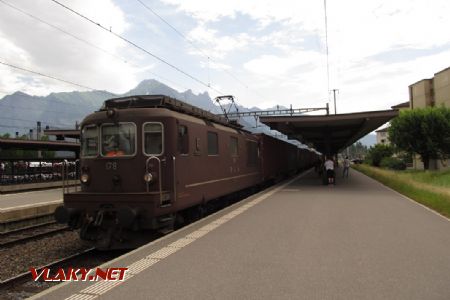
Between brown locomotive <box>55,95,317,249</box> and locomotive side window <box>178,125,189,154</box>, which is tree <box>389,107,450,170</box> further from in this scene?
locomotive side window <box>178,125,189,154</box>

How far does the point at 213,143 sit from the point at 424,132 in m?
36.8

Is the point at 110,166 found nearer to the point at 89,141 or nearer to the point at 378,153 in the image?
the point at 89,141

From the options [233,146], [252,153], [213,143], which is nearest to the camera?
[213,143]

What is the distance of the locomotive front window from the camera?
8.85 metres

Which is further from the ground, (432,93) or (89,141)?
(432,93)

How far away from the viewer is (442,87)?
61.8 meters

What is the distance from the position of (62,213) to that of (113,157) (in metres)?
1.63

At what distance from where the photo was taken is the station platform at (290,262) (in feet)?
15.6

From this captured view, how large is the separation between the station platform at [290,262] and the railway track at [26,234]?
499 centimetres

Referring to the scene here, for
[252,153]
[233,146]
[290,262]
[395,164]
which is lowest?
[290,262]

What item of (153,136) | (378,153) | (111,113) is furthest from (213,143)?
(378,153)

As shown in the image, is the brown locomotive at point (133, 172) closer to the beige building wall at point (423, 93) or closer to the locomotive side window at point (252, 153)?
the locomotive side window at point (252, 153)

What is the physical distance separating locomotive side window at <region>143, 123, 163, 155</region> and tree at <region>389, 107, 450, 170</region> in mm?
39466

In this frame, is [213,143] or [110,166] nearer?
[110,166]
